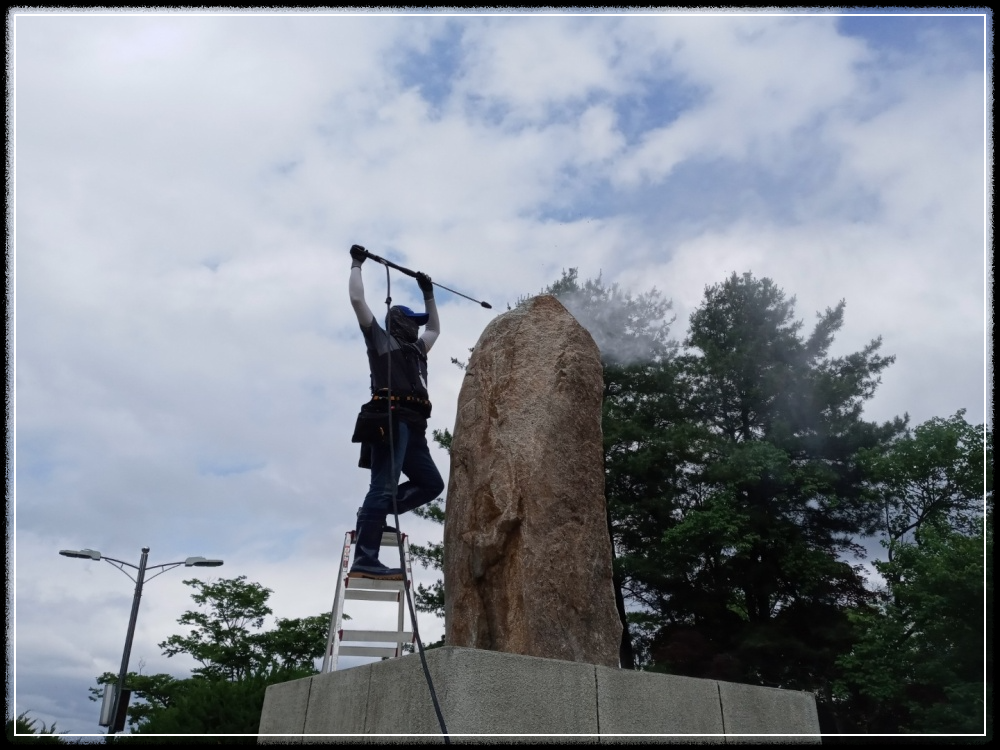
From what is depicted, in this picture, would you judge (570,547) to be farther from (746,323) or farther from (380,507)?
(746,323)

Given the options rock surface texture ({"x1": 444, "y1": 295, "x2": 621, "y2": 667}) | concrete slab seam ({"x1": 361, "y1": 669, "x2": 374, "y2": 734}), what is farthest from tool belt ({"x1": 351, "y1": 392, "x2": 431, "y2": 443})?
concrete slab seam ({"x1": 361, "y1": 669, "x2": 374, "y2": 734})

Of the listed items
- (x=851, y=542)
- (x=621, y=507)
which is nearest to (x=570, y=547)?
(x=621, y=507)

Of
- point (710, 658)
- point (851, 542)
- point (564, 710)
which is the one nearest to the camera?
point (564, 710)

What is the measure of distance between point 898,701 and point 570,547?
60.3ft

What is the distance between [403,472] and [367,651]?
202cm

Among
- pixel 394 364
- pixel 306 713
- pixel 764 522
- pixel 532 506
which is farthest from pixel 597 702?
pixel 764 522

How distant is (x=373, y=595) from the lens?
24.8 feet

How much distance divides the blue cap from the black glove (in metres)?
0.18

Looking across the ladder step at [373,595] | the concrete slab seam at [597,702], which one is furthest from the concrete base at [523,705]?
the ladder step at [373,595]

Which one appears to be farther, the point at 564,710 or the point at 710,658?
the point at 710,658

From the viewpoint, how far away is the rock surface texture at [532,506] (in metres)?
5.69

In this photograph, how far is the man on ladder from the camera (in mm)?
6406

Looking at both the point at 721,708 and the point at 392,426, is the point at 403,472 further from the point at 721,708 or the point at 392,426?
the point at 721,708

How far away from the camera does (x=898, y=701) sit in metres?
20.4
